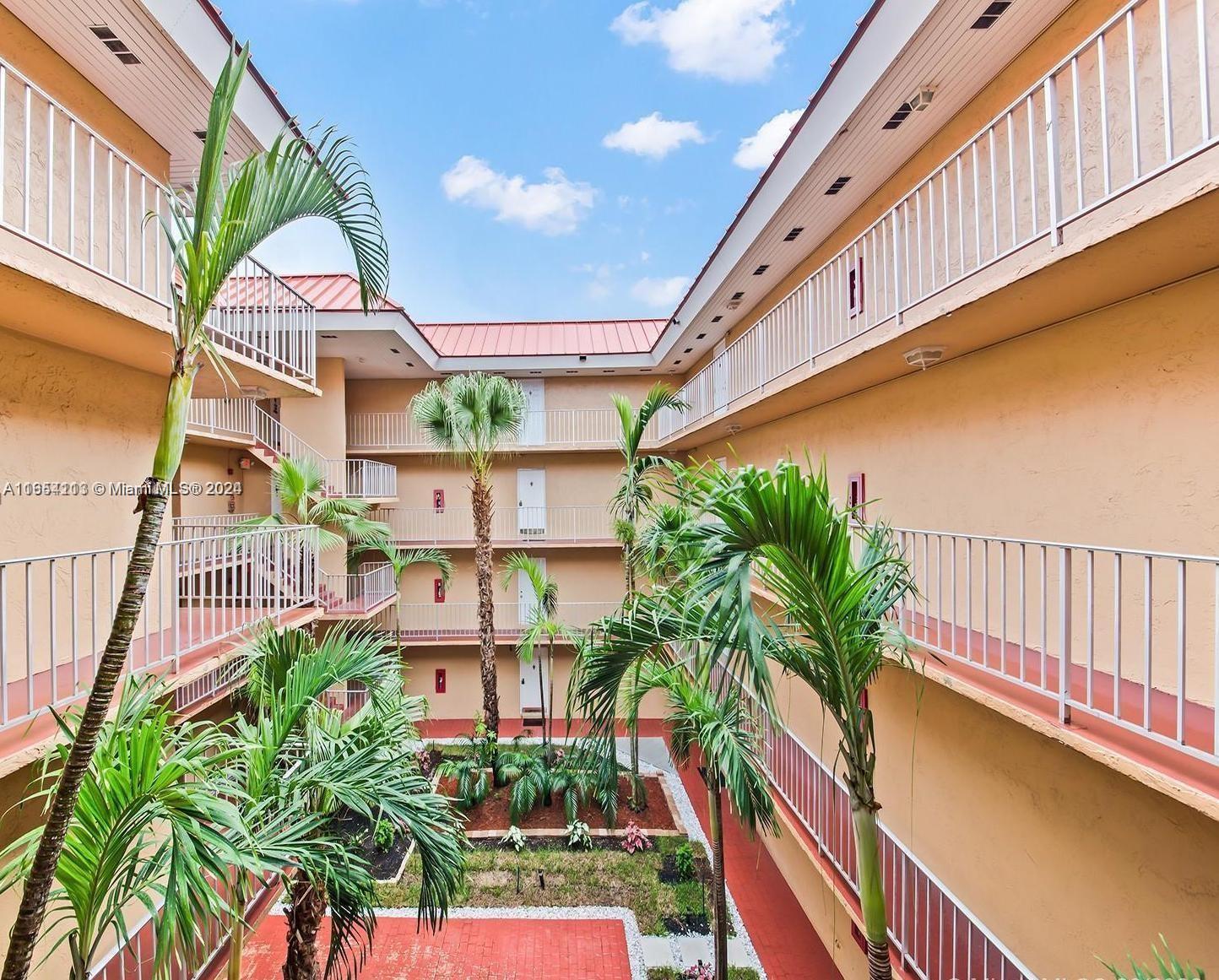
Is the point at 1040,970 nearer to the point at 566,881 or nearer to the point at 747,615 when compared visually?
the point at 747,615

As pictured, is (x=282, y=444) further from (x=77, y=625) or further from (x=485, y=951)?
(x=485, y=951)

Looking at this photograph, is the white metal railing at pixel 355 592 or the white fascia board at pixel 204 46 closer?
the white fascia board at pixel 204 46

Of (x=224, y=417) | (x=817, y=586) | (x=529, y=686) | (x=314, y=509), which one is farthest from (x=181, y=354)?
(x=529, y=686)

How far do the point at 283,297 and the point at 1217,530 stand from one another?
30.3ft

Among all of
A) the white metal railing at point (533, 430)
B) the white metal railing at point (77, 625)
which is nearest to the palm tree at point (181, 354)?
the white metal railing at point (77, 625)

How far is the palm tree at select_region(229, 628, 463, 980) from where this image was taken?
143 inches

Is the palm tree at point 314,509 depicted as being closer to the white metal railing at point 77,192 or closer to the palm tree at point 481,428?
the palm tree at point 481,428

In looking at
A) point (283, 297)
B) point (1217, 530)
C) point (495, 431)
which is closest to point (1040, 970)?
point (1217, 530)

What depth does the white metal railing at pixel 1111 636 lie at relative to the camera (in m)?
2.88

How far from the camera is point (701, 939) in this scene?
684cm

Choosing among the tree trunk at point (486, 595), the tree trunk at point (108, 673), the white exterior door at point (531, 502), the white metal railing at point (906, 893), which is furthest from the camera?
the white exterior door at point (531, 502)

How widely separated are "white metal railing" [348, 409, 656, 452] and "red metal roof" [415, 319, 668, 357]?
65.7 inches

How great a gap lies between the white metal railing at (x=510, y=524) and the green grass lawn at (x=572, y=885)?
7539 mm

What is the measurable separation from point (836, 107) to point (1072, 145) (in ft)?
6.82
